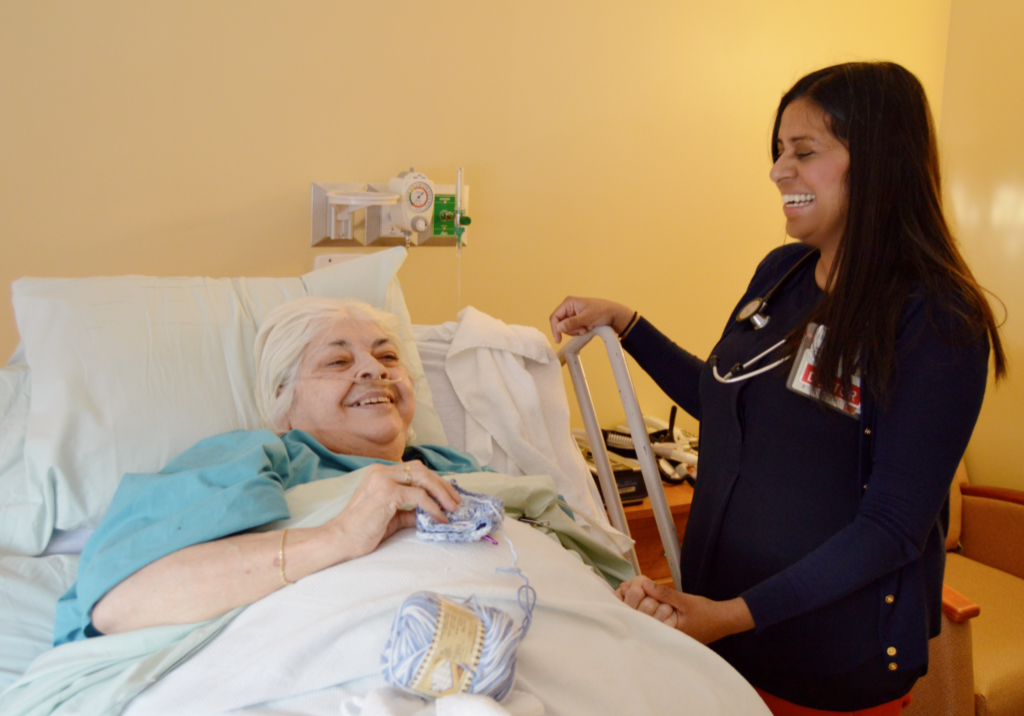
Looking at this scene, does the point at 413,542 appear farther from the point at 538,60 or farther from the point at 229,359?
the point at 538,60

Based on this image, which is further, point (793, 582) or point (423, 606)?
point (793, 582)

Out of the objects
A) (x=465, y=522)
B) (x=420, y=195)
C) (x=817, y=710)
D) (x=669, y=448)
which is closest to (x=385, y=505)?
(x=465, y=522)

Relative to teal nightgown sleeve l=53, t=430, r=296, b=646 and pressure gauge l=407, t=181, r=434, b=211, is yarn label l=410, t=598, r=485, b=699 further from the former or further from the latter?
pressure gauge l=407, t=181, r=434, b=211

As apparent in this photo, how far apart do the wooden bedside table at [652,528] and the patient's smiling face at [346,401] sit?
91cm

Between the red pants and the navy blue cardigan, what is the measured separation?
2 centimetres

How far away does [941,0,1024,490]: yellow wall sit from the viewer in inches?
112

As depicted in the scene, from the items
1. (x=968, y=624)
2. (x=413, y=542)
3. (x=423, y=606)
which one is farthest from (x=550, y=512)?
(x=968, y=624)

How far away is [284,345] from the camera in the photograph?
1505 millimetres

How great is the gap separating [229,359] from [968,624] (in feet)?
5.69

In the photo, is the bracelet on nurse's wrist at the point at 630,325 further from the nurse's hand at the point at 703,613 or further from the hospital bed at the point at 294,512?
the nurse's hand at the point at 703,613

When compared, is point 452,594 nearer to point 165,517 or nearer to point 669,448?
point 165,517

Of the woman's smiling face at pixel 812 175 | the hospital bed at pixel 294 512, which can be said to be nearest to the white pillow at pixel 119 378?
the hospital bed at pixel 294 512

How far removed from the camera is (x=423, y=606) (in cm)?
87

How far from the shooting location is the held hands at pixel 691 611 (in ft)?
3.87
